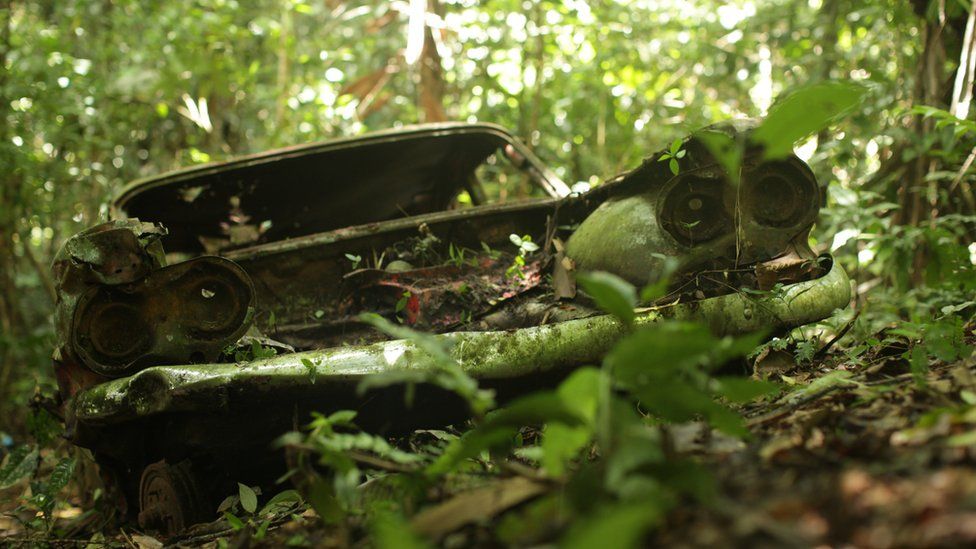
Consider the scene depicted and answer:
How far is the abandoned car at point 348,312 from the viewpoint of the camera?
212 cm

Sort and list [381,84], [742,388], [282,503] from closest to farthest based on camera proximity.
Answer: [742,388] → [282,503] → [381,84]

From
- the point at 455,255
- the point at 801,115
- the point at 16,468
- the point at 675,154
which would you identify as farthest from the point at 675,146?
the point at 16,468

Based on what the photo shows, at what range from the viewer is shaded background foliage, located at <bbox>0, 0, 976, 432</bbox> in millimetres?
5473

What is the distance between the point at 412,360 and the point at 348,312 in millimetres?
847

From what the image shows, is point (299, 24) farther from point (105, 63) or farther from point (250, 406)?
point (250, 406)

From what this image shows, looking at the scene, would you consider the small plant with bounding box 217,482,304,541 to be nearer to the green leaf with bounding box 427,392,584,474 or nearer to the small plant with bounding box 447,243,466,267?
the green leaf with bounding box 427,392,584,474

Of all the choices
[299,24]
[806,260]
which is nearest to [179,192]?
[806,260]

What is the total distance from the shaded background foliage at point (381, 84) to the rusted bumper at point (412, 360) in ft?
7.64

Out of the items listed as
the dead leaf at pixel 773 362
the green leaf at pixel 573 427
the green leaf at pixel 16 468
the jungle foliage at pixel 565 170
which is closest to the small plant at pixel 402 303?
the jungle foliage at pixel 565 170

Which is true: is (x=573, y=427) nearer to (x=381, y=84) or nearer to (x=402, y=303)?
(x=402, y=303)

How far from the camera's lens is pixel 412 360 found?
2084mm

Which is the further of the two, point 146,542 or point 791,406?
point 146,542

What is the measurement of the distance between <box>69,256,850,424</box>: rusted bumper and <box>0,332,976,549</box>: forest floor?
48 cm

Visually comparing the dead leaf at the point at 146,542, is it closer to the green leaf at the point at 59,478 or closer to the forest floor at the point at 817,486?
the green leaf at the point at 59,478
